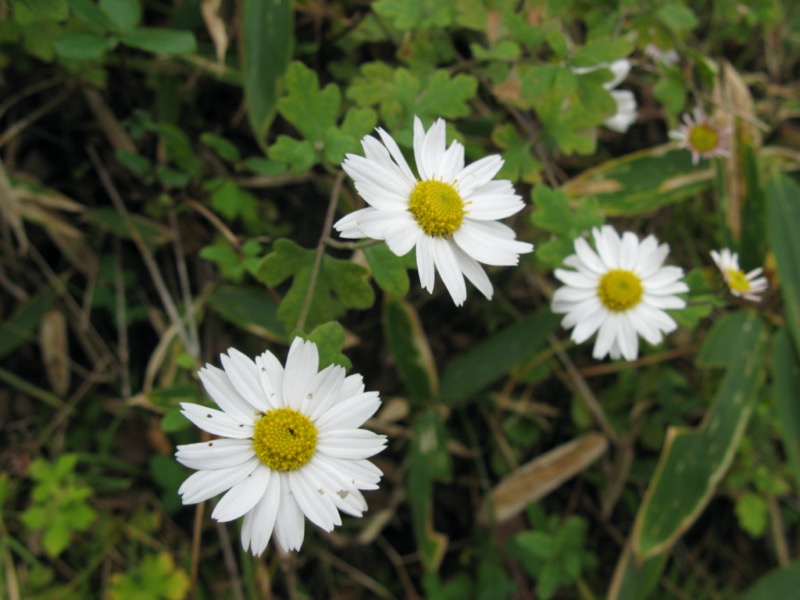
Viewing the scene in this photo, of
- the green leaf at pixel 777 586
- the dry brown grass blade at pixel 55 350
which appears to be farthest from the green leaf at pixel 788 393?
the dry brown grass blade at pixel 55 350

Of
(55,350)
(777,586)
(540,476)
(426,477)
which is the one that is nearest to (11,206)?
(55,350)

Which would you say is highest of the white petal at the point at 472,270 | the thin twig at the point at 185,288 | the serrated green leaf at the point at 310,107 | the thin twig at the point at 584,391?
the serrated green leaf at the point at 310,107

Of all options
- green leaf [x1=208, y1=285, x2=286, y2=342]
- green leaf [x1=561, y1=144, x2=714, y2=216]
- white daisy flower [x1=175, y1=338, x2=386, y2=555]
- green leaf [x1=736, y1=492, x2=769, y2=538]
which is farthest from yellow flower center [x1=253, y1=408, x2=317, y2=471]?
green leaf [x1=736, y1=492, x2=769, y2=538]

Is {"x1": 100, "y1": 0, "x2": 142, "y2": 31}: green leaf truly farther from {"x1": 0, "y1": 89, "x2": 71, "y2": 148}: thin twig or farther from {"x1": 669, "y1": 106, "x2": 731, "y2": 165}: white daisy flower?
{"x1": 669, "y1": 106, "x2": 731, "y2": 165}: white daisy flower

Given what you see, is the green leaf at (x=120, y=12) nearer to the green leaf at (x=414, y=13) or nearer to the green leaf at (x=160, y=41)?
the green leaf at (x=160, y=41)

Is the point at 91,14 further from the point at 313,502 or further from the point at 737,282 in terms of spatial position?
the point at 737,282

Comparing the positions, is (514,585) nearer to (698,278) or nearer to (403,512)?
(403,512)
